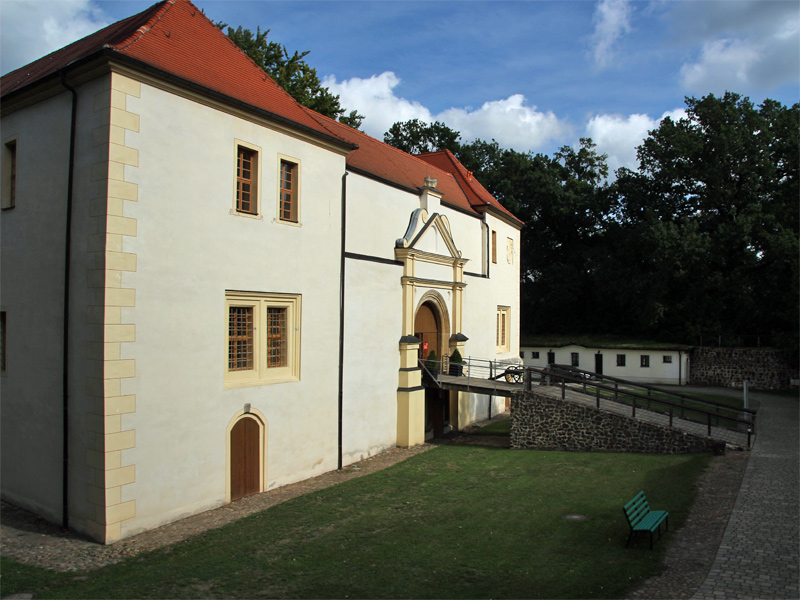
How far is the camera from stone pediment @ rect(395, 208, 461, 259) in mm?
19625

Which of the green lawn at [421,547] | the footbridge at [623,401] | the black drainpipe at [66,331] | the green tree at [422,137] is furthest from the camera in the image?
the green tree at [422,137]

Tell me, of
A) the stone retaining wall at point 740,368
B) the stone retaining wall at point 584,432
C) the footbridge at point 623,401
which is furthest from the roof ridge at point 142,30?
the stone retaining wall at point 740,368

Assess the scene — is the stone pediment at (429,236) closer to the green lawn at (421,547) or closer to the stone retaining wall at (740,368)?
the green lawn at (421,547)

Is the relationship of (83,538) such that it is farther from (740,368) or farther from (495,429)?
(740,368)

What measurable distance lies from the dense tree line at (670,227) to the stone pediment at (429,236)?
74.6 feet

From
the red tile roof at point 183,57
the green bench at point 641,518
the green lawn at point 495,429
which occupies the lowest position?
the green lawn at point 495,429

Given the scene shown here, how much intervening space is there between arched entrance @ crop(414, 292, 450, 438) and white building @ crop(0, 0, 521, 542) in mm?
4542

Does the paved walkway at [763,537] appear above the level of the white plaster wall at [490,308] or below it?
below

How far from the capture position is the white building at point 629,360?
38125 millimetres

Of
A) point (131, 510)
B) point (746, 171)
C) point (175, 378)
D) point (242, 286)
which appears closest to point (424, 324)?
point (242, 286)

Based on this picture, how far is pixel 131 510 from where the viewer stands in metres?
10.6

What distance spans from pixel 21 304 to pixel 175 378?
12.8 ft

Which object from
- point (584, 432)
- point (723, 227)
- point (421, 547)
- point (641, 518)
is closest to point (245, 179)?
point (421, 547)

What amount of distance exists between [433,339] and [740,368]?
24.8 metres
